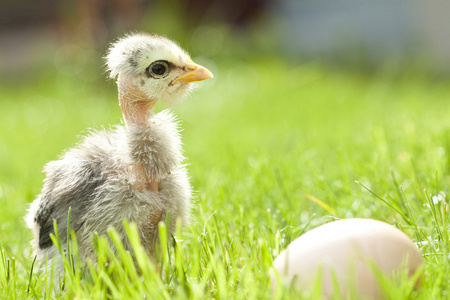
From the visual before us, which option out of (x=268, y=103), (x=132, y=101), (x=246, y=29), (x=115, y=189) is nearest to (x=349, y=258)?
(x=115, y=189)

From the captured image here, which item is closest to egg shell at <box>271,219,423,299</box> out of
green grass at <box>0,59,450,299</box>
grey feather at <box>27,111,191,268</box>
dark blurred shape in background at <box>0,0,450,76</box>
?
green grass at <box>0,59,450,299</box>

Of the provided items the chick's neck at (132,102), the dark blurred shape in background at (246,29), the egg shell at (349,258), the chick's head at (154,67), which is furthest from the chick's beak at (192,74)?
the dark blurred shape in background at (246,29)

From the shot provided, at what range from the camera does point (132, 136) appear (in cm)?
152

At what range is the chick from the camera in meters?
1.48

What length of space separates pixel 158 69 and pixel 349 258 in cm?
77

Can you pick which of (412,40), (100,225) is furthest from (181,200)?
(412,40)

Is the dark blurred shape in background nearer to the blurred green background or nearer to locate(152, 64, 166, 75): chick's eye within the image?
the blurred green background

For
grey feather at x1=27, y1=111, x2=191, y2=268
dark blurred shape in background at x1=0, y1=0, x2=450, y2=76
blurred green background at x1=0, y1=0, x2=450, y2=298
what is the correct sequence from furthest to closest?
dark blurred shape in background at x1=0, y1=0, x2=450, y2=76
blurred green background at x1=0, y1=0, x2=450, y2=298
grey feather at x1=27, y1=111, x2=191, y2=268

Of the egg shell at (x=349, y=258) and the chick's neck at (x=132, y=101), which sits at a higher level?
the chick's neck at (x=132, y=101)

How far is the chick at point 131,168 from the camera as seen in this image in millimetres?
1477

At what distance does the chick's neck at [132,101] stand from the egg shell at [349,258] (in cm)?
60

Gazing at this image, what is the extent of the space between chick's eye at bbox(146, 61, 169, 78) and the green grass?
0.34 metres

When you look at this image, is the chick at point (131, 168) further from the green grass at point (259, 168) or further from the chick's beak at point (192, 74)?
the green grass at point (259, 168)

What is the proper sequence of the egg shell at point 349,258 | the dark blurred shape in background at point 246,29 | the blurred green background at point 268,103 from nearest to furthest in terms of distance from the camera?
1. the egg shell at point 349,258
2. the blurred green background at point 268,103
3. the dark blurred shape in background at point 246,29
